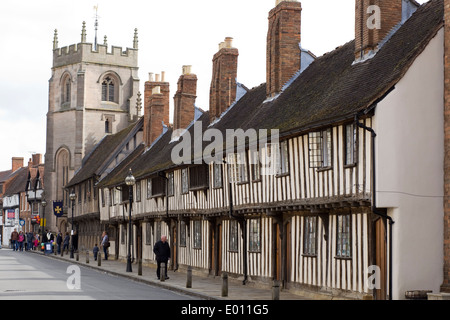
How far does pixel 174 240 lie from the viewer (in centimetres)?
3353

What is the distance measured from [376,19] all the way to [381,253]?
6.56 metres

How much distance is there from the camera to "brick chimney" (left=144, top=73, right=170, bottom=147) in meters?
43.2

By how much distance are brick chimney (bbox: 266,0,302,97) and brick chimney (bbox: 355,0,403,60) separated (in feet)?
18.5

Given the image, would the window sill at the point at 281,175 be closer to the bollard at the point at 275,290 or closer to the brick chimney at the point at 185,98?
the bollard at the point at 275,290

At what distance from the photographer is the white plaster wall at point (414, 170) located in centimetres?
1628

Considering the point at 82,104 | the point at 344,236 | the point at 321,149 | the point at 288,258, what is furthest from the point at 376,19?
the point at 82,104

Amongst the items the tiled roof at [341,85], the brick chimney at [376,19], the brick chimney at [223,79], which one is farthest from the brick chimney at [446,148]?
the brick chimney at [223,79]

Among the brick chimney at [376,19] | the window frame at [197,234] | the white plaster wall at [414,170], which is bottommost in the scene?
the window frame at [197,234]

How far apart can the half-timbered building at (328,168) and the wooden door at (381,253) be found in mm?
26

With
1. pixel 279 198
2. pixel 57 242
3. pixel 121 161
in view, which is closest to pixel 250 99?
pixel 279 198

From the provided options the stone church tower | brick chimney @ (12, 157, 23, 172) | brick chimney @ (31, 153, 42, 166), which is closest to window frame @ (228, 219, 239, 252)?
the stone church tower

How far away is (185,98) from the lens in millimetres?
38094

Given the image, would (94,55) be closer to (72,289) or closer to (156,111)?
(156,111)

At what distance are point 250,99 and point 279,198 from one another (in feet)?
31.1
